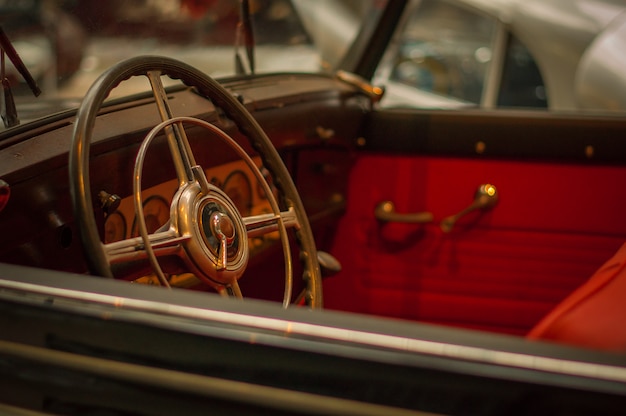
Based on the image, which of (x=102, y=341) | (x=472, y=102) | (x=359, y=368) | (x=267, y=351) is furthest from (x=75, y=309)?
(x=472, y=102)

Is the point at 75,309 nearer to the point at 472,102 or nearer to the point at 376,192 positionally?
the point at 376,192

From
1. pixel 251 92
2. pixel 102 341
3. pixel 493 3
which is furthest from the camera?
pixel 493 3

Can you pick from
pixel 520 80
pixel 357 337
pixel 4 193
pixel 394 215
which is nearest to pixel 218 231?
pixel 4 193

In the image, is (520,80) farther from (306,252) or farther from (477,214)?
(306,252)

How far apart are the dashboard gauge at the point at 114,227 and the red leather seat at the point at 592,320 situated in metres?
0.83

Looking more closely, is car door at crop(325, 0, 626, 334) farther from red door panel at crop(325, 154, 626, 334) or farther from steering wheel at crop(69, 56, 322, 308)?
steering wheel at crop(69, 56, 322, 308)

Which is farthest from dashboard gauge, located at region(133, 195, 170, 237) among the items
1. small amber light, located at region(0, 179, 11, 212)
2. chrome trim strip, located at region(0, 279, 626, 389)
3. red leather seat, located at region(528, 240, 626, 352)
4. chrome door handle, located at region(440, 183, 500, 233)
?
chrome door handle, located at region(440, 183, 500, 233)

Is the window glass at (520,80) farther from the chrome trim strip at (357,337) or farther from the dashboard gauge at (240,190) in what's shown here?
the chrome trim strip at (357,337)

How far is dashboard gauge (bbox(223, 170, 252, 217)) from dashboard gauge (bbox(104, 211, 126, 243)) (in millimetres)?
454

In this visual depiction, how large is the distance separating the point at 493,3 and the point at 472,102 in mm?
857

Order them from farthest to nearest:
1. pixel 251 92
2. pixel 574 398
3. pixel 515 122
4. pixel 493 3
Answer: pixel 493 3, pixel 515 122, pixel 251 92, pixel 574 398

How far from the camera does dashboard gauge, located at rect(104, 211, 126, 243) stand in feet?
5.05

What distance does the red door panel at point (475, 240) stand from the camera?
2.44 meters

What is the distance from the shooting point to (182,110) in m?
1.84
